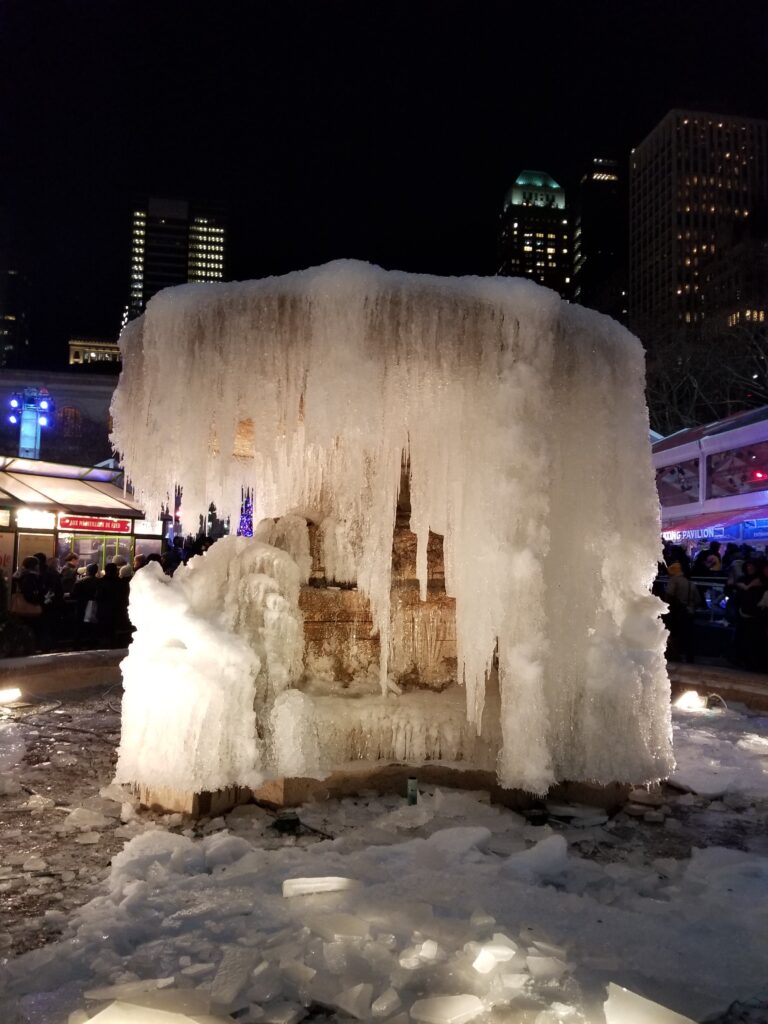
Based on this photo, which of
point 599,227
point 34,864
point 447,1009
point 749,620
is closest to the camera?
point 447,1009

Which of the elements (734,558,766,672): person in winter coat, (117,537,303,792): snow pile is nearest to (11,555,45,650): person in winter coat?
(117,537,303,792): snow pile

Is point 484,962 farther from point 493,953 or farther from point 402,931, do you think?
point 402,931

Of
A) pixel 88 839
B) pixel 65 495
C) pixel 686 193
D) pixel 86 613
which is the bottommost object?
pixel 88 839

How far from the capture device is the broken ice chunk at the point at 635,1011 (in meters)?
2.35

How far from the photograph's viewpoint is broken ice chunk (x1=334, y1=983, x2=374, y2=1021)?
8.00 feet

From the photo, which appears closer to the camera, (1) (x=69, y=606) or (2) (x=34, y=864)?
(2) (x=34, y=864)

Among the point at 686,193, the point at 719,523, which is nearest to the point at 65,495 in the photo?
the point at 719,523

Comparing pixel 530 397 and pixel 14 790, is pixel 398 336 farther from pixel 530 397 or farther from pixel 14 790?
pixel 14 790

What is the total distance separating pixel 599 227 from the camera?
89875 millimetres

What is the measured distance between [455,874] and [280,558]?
8.75ft

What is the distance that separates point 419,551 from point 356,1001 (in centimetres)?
335

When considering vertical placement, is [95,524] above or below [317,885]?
above

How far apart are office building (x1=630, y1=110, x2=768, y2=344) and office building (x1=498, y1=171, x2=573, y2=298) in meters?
38.8

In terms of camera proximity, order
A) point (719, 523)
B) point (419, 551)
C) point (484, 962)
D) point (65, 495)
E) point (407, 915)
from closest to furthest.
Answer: point (484, 962) < point (407, 915) < point (419, 551) < point (65, 495) < point (719, 523)
